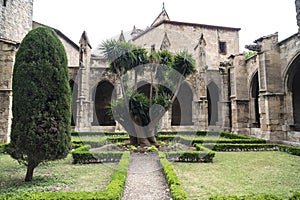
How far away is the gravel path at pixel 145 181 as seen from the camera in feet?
14.5

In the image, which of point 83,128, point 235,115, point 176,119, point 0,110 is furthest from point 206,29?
point 0,110

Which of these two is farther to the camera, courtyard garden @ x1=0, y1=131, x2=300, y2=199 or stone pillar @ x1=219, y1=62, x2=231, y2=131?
stone pillar @ x1=219, y1=62, x2=231, y2=131


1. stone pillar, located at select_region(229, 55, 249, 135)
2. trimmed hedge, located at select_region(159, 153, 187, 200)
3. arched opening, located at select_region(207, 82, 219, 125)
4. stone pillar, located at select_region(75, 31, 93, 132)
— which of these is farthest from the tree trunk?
arched opening, located at select_region(207, 82, 219, 125)

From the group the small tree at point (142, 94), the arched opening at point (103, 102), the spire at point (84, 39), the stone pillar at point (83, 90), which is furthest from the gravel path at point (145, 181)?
the arched opening at point (103, 102)

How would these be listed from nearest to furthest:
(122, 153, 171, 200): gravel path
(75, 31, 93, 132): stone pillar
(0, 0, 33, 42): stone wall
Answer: (122, 153, 171, 200): gravel path
(0, 0, 33, 42): stone wall
(75, 31, 93, 132): stone pillar

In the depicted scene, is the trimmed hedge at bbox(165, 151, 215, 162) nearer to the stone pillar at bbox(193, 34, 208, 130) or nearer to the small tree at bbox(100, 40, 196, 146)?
the small tree at bbox(100, 40, 196, 146)

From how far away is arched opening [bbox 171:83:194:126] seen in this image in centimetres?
2238

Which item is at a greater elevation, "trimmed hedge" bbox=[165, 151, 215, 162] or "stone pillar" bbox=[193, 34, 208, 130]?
"stone pillar" bbox=[193, 34, 208, 130]

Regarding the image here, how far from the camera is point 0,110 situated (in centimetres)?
1071

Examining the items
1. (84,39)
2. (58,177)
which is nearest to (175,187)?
(58,177)

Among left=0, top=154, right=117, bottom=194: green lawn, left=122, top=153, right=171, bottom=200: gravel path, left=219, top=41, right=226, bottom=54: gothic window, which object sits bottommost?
left=122, top=153, right=171, bottom=200: gravel path

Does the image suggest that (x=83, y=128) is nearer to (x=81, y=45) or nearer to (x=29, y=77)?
(x=81, y=45)

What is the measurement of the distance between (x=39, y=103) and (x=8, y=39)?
9.65m

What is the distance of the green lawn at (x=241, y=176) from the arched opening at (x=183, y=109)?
47.5 ft
